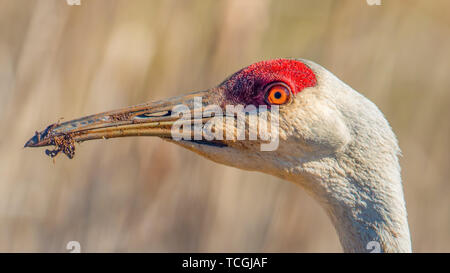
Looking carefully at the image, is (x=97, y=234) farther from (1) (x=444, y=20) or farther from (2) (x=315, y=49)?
(1) (x=444, y=20)

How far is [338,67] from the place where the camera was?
490 centimetres

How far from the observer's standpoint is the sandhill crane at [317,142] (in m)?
2.72

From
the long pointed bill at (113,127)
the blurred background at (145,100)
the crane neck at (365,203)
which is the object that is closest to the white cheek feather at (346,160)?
the crane neck at (365,203)

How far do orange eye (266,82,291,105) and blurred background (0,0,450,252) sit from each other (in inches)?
75.3

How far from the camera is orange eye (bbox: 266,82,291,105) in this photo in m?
2.79

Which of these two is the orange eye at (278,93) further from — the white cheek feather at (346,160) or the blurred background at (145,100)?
the blurred background at (145,100)

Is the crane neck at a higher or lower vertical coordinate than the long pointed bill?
lower

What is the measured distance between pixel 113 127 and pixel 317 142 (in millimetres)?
1043

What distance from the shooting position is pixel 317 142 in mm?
2734

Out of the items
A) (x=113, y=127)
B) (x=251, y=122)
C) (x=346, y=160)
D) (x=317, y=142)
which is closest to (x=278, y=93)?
(x=251, y=122)

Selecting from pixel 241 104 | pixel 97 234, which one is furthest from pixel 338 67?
pixel 97 234

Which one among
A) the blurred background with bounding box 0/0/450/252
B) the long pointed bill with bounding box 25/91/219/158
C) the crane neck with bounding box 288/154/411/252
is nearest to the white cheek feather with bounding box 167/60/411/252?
the crane neck with bounding box 288/154/411/252

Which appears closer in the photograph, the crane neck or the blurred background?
the crane neck

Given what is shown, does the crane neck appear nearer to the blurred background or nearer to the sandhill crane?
the sandhill crane
